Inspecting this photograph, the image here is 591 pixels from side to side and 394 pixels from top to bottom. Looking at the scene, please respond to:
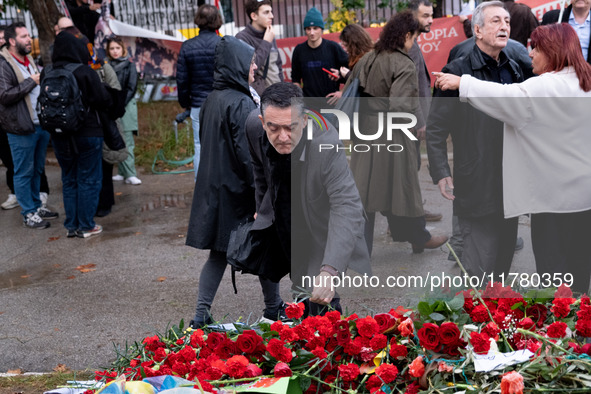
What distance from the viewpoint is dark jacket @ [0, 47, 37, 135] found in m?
7.85

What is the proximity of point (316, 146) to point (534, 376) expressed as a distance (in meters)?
1.32

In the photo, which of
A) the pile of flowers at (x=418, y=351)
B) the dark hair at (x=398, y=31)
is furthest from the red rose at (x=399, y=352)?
the dark hair at (x=398, y=31)

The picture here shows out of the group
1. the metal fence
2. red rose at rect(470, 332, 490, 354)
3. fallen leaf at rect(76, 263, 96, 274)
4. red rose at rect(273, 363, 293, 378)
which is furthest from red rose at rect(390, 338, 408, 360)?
the metal fence

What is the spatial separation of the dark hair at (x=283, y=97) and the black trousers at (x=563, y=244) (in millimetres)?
1476

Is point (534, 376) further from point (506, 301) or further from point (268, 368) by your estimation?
point (268, 368)

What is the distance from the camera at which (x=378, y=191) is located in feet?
14.7

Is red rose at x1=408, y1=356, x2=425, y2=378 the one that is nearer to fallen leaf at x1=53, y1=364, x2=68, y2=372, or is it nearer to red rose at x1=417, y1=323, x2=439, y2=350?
red rose at x1=417, y1=323, x2=439, y2=350

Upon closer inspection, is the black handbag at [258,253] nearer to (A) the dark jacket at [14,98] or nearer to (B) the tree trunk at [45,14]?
(A) the dark jacket at [14,98]

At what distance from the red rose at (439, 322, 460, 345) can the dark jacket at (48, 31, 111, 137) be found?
568 centimetres

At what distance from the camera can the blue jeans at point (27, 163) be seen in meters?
8.17

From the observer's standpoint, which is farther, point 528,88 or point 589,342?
point 528,88

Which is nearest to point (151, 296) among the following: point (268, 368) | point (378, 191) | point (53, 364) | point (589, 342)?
point (53, 364)

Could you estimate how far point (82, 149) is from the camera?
296 inches

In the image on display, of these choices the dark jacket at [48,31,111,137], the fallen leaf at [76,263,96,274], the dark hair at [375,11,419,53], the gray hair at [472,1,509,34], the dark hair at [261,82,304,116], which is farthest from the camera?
the dark jacket at [48,31,111,137]
